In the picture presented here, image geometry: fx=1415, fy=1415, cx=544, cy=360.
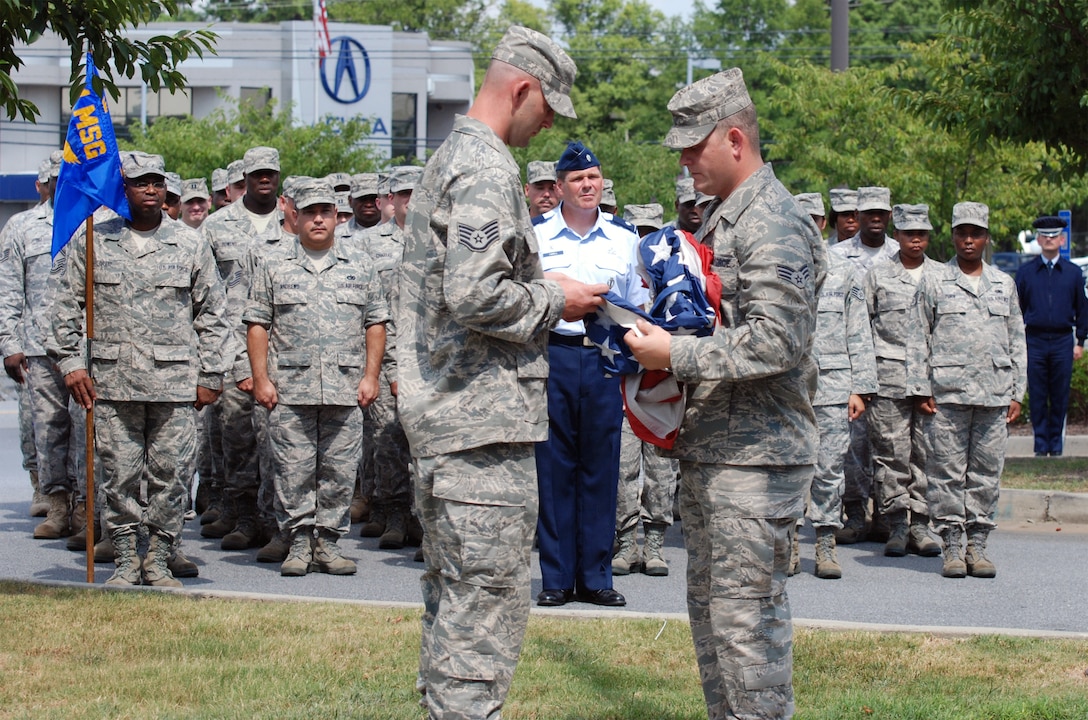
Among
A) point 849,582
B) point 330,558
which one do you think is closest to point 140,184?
point 330,558

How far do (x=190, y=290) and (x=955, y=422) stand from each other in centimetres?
508

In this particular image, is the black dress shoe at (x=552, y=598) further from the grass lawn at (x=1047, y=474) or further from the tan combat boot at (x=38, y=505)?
the grass lawn at (x=1047, y=474)

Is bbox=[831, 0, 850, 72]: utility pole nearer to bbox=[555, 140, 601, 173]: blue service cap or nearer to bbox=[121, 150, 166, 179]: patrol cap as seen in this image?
bbox=[555, 140, 601, 173]: blue service cap

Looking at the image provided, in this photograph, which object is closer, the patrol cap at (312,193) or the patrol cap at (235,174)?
the patrol cap at (312,193)

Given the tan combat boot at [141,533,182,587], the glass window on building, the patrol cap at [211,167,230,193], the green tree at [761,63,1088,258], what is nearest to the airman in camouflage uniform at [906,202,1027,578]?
the tan combat boot at [141,533,182,587]

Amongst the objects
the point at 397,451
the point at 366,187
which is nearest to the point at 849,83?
the point at 366,187

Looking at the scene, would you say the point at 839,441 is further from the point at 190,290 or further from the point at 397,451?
the point at 190,290

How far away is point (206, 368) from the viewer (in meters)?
8.89

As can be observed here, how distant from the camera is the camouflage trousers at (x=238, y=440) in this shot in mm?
10453

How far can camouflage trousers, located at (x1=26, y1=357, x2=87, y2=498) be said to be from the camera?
10750 mm

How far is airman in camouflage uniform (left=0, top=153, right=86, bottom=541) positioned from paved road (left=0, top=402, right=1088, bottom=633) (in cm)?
37

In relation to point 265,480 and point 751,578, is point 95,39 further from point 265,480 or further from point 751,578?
point 751,578

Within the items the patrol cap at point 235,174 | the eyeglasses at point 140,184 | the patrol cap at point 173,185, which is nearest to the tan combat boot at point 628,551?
the eyeglasses at point 140,184

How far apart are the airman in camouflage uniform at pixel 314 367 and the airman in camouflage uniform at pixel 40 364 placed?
2.20m
